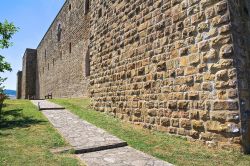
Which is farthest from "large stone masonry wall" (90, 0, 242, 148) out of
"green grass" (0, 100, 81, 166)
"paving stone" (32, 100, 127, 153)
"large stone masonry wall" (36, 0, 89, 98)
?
"large stone masonry wall" (36, 0, 89, 98)

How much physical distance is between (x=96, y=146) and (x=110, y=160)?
814 mm

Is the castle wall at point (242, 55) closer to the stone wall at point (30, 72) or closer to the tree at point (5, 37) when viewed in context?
the tree at point (5, 37)

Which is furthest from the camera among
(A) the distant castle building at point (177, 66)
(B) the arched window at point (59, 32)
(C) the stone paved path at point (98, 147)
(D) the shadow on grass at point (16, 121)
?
(B) the arched window at point (59, 32)

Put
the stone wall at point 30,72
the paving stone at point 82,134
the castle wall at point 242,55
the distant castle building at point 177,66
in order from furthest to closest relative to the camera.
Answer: the stone wall at point 30,72 → the paving stone at point 82,134 → the distant castle building at point 177,66 → the castle wall at point 242,55

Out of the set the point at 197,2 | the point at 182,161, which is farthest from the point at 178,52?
the point at 182,161

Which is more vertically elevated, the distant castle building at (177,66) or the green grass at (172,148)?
the distant castle building at (177,66)

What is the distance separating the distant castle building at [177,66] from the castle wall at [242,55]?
0.06 feet

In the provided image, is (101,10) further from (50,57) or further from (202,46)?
(50,57)

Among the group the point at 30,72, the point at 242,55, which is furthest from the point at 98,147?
the point at 30,72

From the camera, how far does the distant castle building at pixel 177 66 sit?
5.40 meters

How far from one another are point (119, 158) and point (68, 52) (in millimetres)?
16398

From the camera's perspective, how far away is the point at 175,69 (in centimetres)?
657

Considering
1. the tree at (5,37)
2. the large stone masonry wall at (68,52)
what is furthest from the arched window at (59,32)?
the tree at (5,37)

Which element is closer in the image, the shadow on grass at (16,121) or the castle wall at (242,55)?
the castle wall at (242,55)
